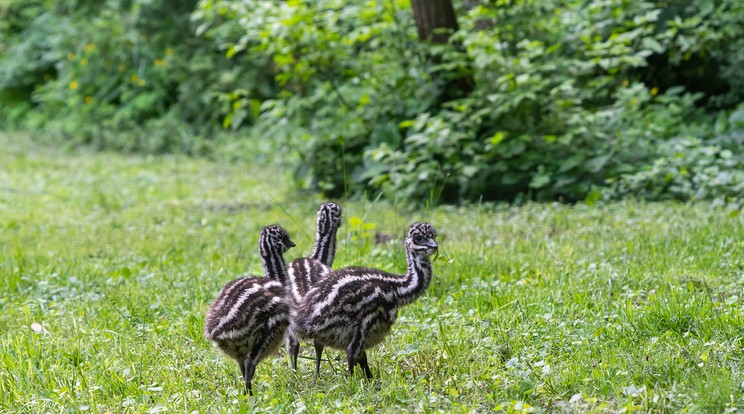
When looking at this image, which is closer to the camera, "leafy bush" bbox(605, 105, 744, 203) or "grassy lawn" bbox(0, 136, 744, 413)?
"grassy lawn" bbox(0, 136, 744, 413)

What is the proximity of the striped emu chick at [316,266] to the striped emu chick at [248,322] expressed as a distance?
140mm

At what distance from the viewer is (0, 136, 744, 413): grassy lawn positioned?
471cm

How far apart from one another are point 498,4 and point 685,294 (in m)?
6.08

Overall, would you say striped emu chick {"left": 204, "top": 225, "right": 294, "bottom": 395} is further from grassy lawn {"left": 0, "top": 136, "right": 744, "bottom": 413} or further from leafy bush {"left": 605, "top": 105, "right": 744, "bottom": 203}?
leafy bush {"left": 605, "top": 105, "right": 744, "bottom": 203}

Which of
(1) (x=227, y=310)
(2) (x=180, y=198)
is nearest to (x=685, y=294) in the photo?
(1) (x=227, y=310)

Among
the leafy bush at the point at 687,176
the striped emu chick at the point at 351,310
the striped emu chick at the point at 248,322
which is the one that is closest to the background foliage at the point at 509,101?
the leafy bush at the point at 687,176

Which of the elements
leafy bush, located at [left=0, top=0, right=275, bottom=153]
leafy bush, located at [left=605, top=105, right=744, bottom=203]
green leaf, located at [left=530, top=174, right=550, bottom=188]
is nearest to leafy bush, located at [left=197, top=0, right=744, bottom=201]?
green leaf, located at [left=530, top=174, right=550, bottom=188]

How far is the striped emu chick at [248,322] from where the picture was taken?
196 inches

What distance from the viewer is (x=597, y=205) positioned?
10.3m

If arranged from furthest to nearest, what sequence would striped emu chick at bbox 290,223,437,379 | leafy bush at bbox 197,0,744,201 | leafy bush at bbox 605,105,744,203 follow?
leafy bush at bbox 197,0,744,201 → leafy bush at bbox 605,105,744,203 → striped emu chick at bbox 290,223,437,379

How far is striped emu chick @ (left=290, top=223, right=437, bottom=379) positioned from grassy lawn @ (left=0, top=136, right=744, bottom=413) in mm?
223

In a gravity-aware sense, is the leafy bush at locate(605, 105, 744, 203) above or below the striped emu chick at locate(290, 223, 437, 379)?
below

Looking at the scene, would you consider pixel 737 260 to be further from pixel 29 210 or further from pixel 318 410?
pixel 29 210

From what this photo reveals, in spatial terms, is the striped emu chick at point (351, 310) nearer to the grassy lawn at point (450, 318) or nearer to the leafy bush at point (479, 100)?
the grassy lawn at point (450, 318)
